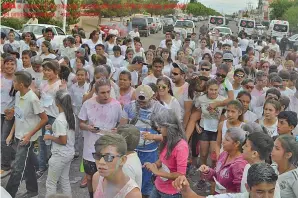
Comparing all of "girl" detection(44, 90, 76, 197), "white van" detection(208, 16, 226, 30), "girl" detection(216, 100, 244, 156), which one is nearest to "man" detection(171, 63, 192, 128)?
"girl" detection(216, 100, 244, 156)

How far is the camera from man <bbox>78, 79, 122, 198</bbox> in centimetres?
488

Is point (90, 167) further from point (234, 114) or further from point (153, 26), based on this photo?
point (153, 26)

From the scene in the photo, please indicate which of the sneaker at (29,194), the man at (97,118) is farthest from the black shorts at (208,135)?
the sneaker at (29,194)

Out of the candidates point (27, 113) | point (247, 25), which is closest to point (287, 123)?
point (27, 113)

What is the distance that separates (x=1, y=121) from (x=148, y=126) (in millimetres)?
2930

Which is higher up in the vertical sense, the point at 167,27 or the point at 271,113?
the point at 271,113

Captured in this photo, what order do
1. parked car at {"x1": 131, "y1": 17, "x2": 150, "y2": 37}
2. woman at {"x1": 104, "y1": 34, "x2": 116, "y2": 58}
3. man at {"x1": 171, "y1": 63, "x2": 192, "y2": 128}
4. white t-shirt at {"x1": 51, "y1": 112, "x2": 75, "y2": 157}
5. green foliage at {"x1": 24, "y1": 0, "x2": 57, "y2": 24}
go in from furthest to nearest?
1. parked car at {"x1": 131, "y1": 17, "x2": 150, "y2": 37}
2. green foliage at {"x1": 24, "y1": 0, "x2": 57, "y2": 24}
3. woman at {"x1": 104, "y1": 34, "x2": 116, "y2": 58}
4. man at {"x1": 171, "y1": 63, "x2": 192, "y2": 128}
5. white t-shirt at {"x1": 51, "y1": 112, "x2": 75, "y2": 157}

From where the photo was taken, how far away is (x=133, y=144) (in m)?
3.85

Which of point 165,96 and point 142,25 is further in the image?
point 142,25

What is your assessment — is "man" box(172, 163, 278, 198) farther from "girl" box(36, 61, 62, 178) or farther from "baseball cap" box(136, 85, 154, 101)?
"girl" box(36, 61, 62, 178)

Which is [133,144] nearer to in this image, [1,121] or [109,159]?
[109,159]

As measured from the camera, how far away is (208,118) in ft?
20.1

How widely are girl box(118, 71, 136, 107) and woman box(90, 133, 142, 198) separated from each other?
112 inches

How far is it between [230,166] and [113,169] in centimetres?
126
